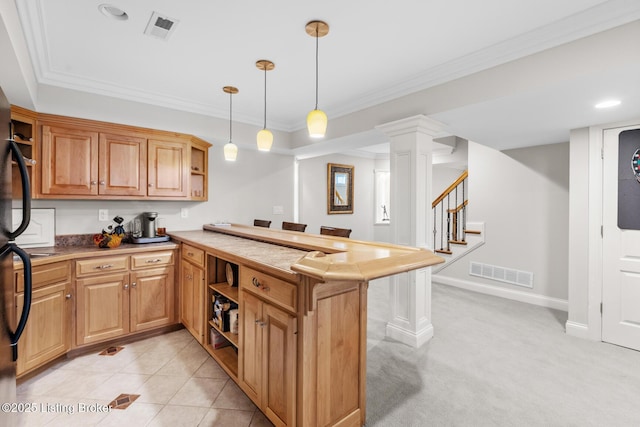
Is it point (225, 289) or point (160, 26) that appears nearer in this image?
point (160, 26)

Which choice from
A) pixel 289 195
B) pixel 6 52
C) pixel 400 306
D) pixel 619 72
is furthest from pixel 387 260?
pixel 289 195

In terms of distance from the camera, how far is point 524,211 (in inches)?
159

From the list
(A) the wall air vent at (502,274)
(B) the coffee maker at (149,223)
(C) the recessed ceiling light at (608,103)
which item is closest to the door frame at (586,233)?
(C) the recessed ceiling light at (608,103)

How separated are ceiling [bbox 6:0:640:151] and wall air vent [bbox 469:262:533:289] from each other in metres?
1.90

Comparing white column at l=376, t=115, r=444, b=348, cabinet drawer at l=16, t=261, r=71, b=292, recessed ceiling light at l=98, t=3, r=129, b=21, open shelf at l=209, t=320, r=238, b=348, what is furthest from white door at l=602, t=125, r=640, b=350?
cabinet drawer at l=16, t=261, r=71, b=292

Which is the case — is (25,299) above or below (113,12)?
below

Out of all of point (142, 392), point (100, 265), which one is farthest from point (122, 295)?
point (142, 392)

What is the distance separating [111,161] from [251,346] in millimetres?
2390

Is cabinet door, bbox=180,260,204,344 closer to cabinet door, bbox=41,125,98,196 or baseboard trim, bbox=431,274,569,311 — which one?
cabinet door, bbox=41,125,98,196

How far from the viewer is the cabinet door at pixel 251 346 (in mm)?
1730

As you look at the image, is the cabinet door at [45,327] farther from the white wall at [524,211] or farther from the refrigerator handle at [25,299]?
the white wall at [524,211]

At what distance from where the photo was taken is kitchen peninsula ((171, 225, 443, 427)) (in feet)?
4.56

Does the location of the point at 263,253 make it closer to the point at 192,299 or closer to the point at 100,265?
the point at 192,299

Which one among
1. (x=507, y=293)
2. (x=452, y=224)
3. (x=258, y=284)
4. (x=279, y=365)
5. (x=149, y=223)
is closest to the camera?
(x=279, y=365)
